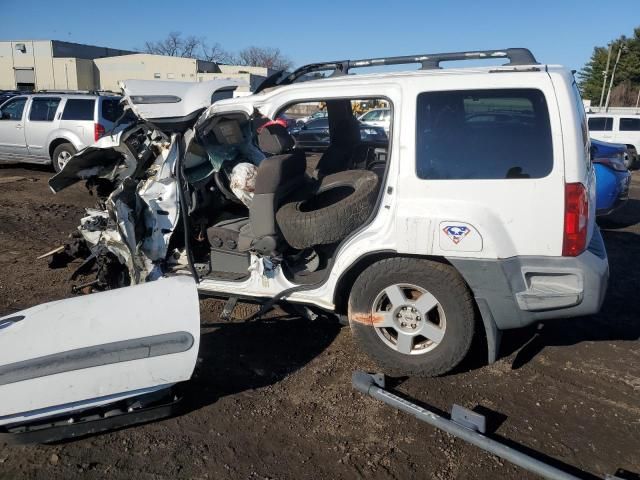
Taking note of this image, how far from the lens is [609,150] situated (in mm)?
9711

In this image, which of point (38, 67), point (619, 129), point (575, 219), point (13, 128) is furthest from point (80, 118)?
point (38, 67)

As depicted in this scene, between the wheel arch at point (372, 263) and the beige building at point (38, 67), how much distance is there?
53703mm

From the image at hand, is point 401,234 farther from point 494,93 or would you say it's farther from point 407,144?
point 494,93

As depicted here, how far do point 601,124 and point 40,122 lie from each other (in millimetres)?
17272

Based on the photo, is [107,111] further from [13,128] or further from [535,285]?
[535,285]

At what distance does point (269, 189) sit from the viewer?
3.83 metres

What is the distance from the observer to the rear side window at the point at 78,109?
38.5ft

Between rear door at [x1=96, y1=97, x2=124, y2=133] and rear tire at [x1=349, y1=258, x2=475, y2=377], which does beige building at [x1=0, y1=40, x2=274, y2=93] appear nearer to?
rear door at [x1=96, y1=97, x2=124, y2=133]

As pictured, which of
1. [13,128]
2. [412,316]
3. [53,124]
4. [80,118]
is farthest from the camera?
[13,128]

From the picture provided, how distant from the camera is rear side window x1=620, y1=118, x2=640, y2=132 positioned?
1797cm

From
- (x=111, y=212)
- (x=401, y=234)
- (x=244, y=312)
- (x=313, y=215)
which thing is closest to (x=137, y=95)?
(x=111, y=212)

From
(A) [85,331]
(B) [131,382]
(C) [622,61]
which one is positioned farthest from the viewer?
(C) [622,61]

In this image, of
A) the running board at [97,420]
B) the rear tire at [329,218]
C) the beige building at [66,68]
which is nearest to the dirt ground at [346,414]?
the running board at [97,420]

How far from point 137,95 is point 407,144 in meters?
2.14
